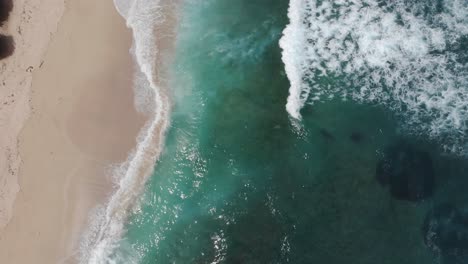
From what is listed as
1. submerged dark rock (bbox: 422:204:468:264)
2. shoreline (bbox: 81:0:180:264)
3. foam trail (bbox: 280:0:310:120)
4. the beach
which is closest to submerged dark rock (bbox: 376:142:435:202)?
submerged dark rock (bbox: 422:204:468:264)

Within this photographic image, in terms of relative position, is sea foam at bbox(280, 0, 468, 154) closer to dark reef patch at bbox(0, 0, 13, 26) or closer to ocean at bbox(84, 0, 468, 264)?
ocean at bbox(84, 0, 468, 264)

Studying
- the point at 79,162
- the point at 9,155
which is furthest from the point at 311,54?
the point at 9,155

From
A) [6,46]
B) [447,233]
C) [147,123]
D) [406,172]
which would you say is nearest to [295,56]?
[406,172]

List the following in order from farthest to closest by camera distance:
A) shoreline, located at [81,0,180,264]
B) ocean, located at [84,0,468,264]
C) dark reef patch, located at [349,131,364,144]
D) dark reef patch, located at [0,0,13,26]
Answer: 1. dark reef patch, located at [0,0,13,26]
2. dark reef patch, located at [349,131,364,144]
3. ocean, located at [84,0,468,264]
4. shoreline, located at [81,0,180,264]

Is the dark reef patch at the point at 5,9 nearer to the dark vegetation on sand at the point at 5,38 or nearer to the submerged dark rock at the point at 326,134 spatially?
the dark vegetation on sand at the point at 5,38

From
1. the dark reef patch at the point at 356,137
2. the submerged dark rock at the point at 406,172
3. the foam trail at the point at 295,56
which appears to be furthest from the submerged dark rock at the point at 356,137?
the foam trail at the point at 295,56

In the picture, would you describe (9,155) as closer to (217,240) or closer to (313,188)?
(217,240)
